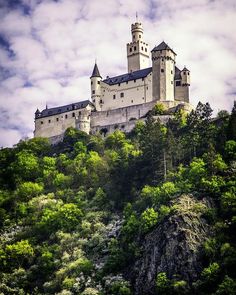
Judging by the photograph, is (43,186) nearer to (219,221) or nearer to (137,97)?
(137,97)

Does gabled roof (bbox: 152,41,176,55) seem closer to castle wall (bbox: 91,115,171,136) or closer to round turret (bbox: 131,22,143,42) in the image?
round turret (bbox: 131,22,143,42)

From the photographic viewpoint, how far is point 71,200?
295 feet

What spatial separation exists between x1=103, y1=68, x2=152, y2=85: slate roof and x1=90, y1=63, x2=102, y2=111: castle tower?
4.82 ft

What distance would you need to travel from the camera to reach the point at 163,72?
4397 inches

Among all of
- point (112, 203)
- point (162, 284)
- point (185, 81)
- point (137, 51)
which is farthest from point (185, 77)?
point (162, 284)

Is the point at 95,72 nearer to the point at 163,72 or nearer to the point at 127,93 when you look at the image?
the point at 127,93

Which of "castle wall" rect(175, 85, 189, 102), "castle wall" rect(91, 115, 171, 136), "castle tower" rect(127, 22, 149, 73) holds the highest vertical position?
"castle tower" rect(127, 22, 149, 73)

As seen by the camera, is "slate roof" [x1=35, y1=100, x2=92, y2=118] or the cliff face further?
"slate roof" [x1=35, y1=100, x2=92, y2=118]

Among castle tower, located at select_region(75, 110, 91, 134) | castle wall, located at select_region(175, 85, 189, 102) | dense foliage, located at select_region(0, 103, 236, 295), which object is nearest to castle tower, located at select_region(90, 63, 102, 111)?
castle tower, located at select_region(75, 110, 91, 134)

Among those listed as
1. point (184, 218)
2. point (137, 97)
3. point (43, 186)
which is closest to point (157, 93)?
point (137, 97)

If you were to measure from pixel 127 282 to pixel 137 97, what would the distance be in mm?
50932

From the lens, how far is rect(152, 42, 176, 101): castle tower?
111 metres

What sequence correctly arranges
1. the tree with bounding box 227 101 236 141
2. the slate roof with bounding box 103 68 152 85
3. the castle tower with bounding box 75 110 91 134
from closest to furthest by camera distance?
the tree with bounding box 227 101 236 141 → the castle tower with bounding box 75 110 91 134 → the slate roof with bounding box 103 68 152 85

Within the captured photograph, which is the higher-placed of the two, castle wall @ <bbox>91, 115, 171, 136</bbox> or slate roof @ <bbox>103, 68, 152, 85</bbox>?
slate roof @ <bbox>103, 68, 152, 85</bbox>
